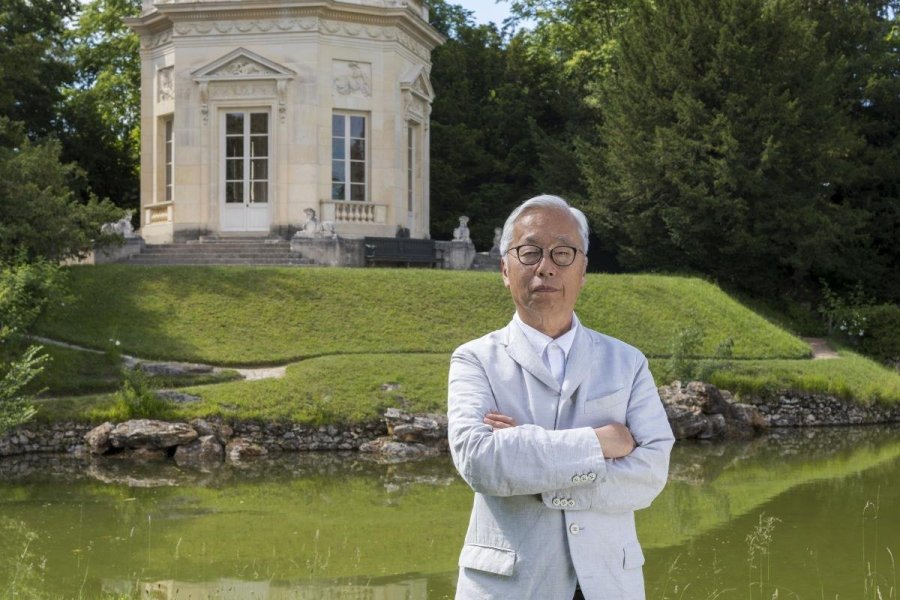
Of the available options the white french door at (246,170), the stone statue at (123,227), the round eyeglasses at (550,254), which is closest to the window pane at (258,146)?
the white french door at (246,170)

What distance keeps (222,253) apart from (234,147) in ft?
9.24

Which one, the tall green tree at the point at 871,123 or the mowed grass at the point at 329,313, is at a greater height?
the tall green tree at the point at 871,123

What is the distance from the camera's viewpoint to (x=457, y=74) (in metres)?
34.8

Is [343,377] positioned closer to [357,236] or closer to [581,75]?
[357,236]

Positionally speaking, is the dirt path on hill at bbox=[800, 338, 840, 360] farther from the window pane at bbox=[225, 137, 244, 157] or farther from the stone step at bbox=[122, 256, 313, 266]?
the window pane at bbox=[225, 137, 244, 157]

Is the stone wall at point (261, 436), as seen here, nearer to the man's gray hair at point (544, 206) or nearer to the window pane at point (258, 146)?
the window pane at point (258, 146)

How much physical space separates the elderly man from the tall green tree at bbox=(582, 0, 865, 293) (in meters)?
23.7

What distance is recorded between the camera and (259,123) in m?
26.7

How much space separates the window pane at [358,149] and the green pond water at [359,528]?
12696 millimetres

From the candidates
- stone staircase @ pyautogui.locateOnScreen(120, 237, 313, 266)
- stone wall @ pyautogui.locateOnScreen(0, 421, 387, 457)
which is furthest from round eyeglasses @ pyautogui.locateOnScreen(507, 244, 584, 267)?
stone staircase @ pyautogui.locateOnScreen(120, 237, 313, 266)

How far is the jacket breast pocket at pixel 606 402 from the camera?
11.4 feet

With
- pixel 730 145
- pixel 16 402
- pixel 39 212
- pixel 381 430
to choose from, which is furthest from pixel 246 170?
pixel 16 402

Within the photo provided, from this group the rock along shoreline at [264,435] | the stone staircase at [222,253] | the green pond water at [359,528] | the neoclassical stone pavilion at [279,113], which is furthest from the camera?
the neoclassical stone pavilion at [279,113]

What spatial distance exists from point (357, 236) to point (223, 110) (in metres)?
4.24
